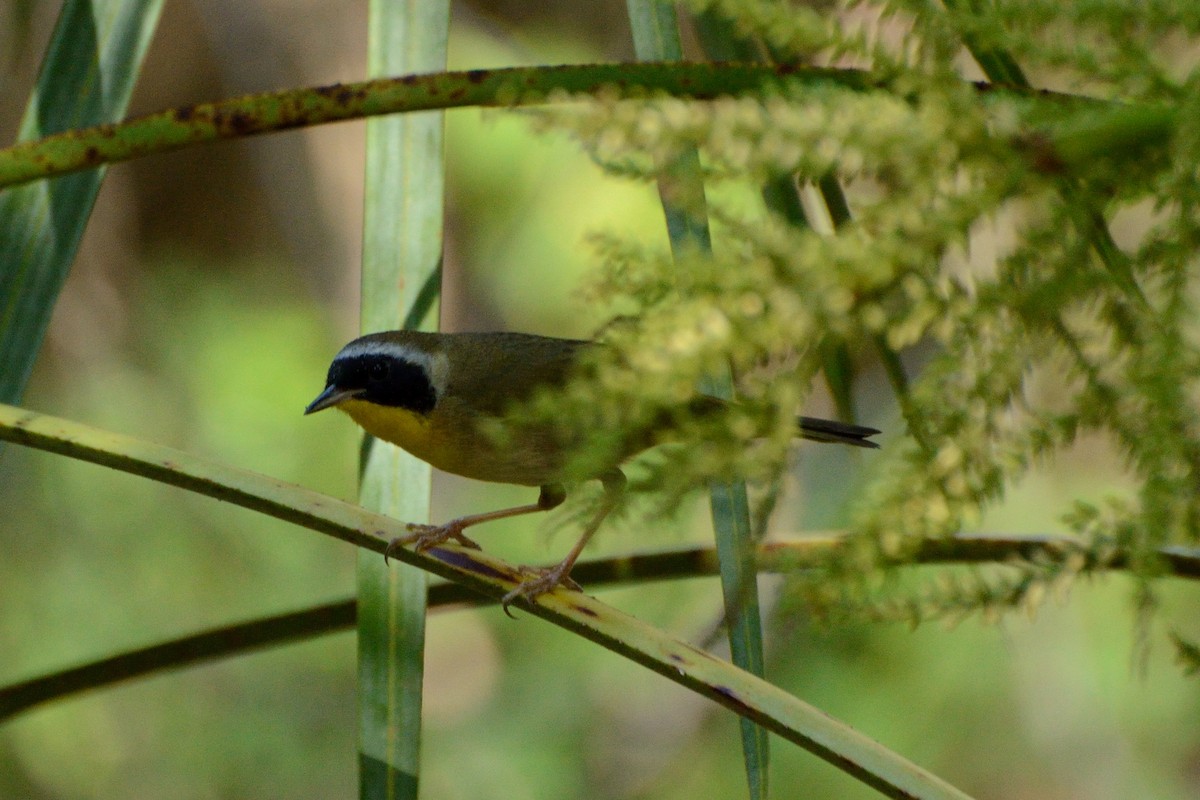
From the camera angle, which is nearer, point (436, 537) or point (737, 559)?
point (737, 559)

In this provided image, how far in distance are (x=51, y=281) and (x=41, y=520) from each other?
3536 millimetres

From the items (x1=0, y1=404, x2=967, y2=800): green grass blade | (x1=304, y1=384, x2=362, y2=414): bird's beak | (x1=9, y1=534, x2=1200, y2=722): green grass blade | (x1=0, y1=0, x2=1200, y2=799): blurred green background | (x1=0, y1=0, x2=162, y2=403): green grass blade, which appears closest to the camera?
(x1=0, y1=404, x2=967, y2=800): green grass blade

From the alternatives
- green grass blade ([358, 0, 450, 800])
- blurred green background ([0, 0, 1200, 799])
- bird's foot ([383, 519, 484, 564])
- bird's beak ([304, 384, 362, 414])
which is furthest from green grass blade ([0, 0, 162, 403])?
blurred green background ([0, 0, 1200, 799])

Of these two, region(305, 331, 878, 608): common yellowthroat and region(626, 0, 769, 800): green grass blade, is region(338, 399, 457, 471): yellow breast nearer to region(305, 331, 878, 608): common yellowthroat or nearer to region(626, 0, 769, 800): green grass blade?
region(305, 331, 878, 608): common yellowthroat

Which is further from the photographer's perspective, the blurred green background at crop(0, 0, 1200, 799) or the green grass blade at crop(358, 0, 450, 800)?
the blurred green background at crop(0, 0, 1200, 799)

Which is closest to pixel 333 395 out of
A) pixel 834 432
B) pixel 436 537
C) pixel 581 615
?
pixel 436 537

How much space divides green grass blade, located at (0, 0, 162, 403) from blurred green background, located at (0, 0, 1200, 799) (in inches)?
98.6

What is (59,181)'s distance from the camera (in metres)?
1.40

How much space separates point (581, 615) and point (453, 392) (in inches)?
59.6

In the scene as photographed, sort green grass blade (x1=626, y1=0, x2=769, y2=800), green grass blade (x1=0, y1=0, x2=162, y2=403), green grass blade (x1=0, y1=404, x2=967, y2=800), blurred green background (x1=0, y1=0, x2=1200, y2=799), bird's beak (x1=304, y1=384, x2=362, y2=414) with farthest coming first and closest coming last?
1. blurred green background (x1=0, y1=0, x2=1200, y2=799)
2. bird's beak (x1=304, y1=384, x2=362, y2=414)
3. green grass blade (x1=0, y1=0, x2=162, y2=403)
4. green grass blade (x1=626, y1=0, x2=769, y2=800)
5. green grass blade (x1=0, y1=404, x2=967, y2=800)

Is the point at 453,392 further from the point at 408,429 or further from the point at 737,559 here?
the point at 737,559

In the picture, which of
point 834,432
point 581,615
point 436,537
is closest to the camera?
point 581,615

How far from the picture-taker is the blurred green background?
400cm

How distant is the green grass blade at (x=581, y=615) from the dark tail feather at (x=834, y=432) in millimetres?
779
